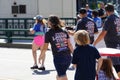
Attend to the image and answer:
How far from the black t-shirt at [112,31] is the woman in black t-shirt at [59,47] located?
1151mm

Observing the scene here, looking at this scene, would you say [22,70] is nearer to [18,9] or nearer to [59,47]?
[59,47]

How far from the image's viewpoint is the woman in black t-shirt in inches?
335

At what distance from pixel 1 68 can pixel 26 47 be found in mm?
7261

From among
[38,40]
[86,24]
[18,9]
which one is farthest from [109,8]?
[18,9]

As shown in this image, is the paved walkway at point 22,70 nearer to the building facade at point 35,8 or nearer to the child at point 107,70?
the child at point 107,70

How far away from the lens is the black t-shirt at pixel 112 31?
9.41 metres

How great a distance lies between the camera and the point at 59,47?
8.62 metres

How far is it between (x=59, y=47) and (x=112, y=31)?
148 cm

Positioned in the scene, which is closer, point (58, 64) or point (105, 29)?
point (58, 64)

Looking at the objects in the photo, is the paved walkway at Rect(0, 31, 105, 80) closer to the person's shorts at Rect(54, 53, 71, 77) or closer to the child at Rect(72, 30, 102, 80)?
the person's shorts at Rect(54, 53, 71, 77)

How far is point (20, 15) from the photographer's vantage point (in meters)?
28.2

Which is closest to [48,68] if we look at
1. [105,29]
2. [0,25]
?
[105,29]

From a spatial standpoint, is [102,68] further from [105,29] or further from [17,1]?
[17,1]

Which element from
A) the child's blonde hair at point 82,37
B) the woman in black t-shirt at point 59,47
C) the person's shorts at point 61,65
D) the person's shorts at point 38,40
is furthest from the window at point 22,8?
the child's blonde hair at point 82,37
